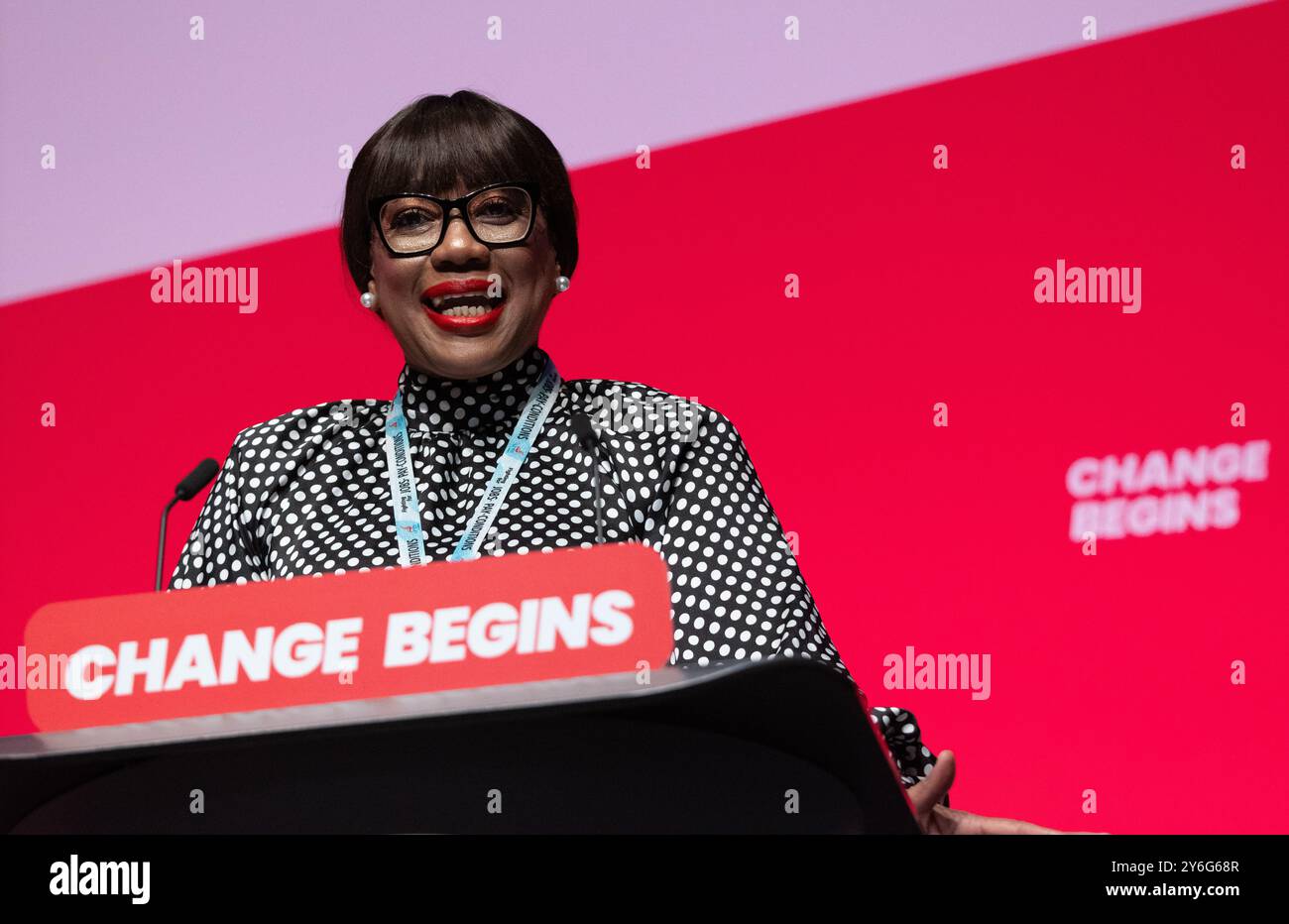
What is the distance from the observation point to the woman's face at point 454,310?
5.27 ft

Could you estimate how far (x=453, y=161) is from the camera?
5.33 feet

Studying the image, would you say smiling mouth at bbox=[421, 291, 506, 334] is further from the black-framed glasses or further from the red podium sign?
the red podium sign

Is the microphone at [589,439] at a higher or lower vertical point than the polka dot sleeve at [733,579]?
higher

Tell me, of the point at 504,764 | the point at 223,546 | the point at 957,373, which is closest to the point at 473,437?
the point at 223,546

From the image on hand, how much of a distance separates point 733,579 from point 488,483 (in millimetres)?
280

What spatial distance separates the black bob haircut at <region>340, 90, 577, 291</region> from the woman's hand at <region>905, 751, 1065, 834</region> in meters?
0.73

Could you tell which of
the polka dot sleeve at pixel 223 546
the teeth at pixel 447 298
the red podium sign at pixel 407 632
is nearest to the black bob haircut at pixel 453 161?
the teeth at pixel 447 298

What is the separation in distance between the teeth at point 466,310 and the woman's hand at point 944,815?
66 centimetres

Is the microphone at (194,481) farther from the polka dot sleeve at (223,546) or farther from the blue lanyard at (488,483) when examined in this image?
the blue lanyard at (488,483)

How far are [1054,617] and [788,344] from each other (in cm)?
57

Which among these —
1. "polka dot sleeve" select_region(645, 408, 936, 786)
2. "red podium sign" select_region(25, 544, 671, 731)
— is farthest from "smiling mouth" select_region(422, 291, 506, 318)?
"red podium sign" select_region(25, 544, 671, 731)
